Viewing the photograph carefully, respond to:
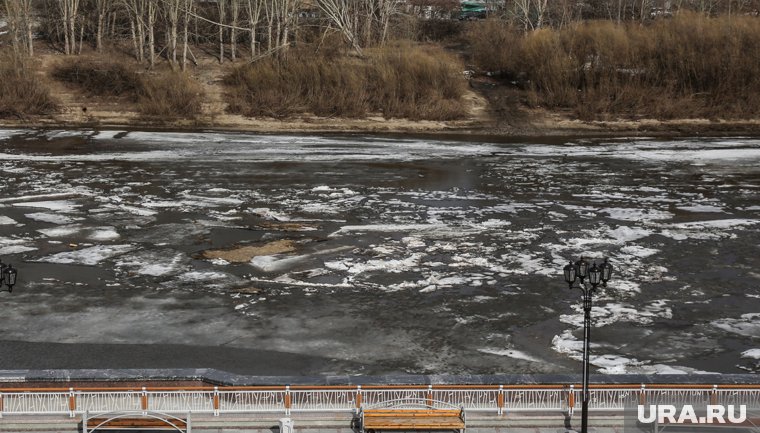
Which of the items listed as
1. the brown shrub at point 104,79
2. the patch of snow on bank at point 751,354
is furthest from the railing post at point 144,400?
the brown shrub at point 104,79

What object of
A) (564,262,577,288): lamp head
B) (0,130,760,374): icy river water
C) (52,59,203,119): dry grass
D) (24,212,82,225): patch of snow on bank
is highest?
(52,59,203,119): dry grass

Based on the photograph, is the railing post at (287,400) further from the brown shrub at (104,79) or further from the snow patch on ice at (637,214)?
the brown shrub at (104,79)

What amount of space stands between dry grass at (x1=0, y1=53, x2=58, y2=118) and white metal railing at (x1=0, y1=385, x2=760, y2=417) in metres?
49.6

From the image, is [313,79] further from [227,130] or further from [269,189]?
[269,189]

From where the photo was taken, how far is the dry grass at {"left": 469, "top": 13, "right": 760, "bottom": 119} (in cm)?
6375

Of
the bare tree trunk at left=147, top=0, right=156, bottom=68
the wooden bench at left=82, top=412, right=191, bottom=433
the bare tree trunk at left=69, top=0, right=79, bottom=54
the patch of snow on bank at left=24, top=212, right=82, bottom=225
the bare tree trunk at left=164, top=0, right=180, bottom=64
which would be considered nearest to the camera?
the wooden bench at left=82, top=412, right=191, bottom=433

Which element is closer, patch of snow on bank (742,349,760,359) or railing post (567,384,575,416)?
railing post (567,384,575,416)

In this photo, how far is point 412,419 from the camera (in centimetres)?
1491

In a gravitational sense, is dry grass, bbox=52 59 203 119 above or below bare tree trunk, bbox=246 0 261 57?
below

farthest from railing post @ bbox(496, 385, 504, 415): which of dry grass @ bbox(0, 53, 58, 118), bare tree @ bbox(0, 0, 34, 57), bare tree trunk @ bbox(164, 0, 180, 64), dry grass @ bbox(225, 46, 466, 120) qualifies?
bare tree @ bbox(0, 0, 34, 57)

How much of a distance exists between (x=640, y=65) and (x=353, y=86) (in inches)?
874

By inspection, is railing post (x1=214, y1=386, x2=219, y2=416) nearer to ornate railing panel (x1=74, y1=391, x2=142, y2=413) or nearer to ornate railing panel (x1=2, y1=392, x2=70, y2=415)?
ornate railing panel (x1=74, y1=391, x2=142, y2=413)

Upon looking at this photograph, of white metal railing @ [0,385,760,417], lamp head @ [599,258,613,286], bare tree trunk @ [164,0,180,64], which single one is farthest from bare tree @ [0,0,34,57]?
lamp head @ [599,258,613,286]

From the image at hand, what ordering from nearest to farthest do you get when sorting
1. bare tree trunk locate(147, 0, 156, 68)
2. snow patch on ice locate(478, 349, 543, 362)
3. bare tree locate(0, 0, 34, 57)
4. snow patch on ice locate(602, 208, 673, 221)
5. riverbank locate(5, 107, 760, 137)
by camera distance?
1. snow patch on ice locate(478, 349, 543, 362)
2. snow patch on ice locate(602, 208, 673, 221)
3. riverbank locate(5, 107, 760, 137)
4. bare tree trunk locate(147, 0, 156, 68)
5. bare tree locate(0, 0, 34, 57)
